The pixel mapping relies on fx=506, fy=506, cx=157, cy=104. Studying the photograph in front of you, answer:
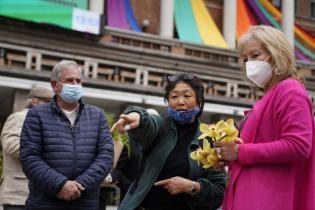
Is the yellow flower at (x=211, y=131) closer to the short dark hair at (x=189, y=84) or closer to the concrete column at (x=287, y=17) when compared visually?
the short dark hair at (x=189, y=84)

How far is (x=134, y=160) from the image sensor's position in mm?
4242

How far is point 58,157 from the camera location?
3309 millimetres

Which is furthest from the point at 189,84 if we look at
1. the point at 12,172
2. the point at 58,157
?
the point at 12,172

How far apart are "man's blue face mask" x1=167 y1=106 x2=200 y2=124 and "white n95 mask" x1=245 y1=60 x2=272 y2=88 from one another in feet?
1.75

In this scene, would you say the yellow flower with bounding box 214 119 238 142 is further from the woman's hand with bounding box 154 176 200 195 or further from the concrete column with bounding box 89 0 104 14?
the concrete column with bounding box 89 0 104 14

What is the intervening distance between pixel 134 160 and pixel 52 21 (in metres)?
16.7

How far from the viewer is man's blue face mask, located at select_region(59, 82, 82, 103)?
3529 millimetres

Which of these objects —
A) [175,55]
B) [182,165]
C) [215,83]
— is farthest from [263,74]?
[175,55]

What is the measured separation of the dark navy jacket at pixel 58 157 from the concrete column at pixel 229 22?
2492 centimetres

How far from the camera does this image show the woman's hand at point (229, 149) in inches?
91.7

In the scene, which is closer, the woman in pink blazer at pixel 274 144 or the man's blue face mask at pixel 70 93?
the woman in pink blazer at pixel 274 144

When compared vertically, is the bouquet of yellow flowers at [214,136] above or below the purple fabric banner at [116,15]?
below

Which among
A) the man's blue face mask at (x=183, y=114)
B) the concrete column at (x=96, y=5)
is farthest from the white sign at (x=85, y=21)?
the man's blue face mask at (x=183, y=114)

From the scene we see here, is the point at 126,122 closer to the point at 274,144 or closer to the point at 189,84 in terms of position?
the point at 274,144
